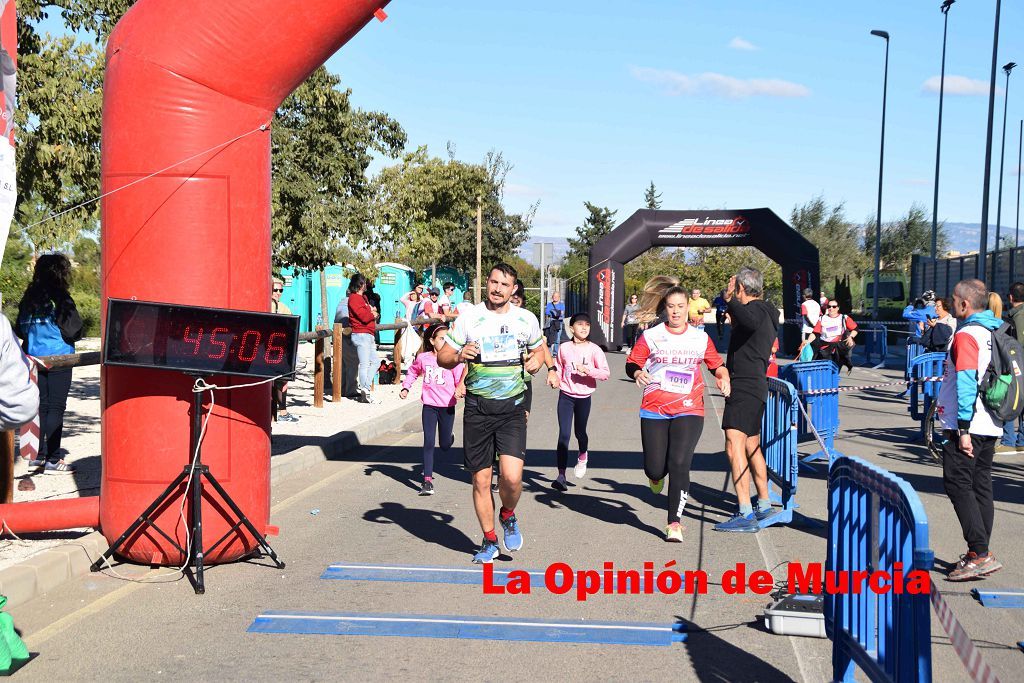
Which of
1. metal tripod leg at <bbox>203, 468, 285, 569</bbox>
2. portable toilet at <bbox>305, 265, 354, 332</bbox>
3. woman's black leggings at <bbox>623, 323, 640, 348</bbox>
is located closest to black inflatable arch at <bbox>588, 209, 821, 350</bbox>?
woman's black leggings at <bbox>623, 323, 640, 348</bbox>

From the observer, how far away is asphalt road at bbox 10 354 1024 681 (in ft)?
16.8

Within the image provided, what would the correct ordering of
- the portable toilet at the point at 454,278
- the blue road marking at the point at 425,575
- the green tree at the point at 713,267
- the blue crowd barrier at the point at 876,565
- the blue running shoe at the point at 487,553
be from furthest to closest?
the green tree at the point at 713,267 < the portable toilet at the point at 454,278 < the blue running shoe at the point at 487,553 < the blue road marking at the point at 425,575 < the blue crowd barrier at the point at 876,565

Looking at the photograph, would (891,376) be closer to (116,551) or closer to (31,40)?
(31,40)

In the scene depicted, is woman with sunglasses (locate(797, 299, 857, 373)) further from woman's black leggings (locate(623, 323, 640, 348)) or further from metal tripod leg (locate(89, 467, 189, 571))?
metal tripod leg (locate(89, 467, 189, 571))

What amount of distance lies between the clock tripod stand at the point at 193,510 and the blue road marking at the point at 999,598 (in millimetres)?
4233

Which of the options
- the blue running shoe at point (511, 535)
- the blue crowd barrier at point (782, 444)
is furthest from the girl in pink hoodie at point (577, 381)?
the blue running shoe at point (511, 535)

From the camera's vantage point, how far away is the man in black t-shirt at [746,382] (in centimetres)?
830

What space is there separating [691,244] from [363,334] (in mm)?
17872

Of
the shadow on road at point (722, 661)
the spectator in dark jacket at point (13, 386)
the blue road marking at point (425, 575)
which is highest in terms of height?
the spectator in dark jacket at point (13, 386)

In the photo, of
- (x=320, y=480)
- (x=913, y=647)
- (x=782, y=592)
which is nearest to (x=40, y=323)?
(x=320, y=480)

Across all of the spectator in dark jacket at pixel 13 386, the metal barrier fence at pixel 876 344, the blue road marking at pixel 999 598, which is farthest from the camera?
the metal barrier fence at pixel 876 344

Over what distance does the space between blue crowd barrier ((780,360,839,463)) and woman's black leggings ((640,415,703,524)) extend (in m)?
3.18

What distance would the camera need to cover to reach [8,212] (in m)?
5.93

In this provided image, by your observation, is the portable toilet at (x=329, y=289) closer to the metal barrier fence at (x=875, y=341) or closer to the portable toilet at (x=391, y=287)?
the portable toilet at (x=391, y=287)
